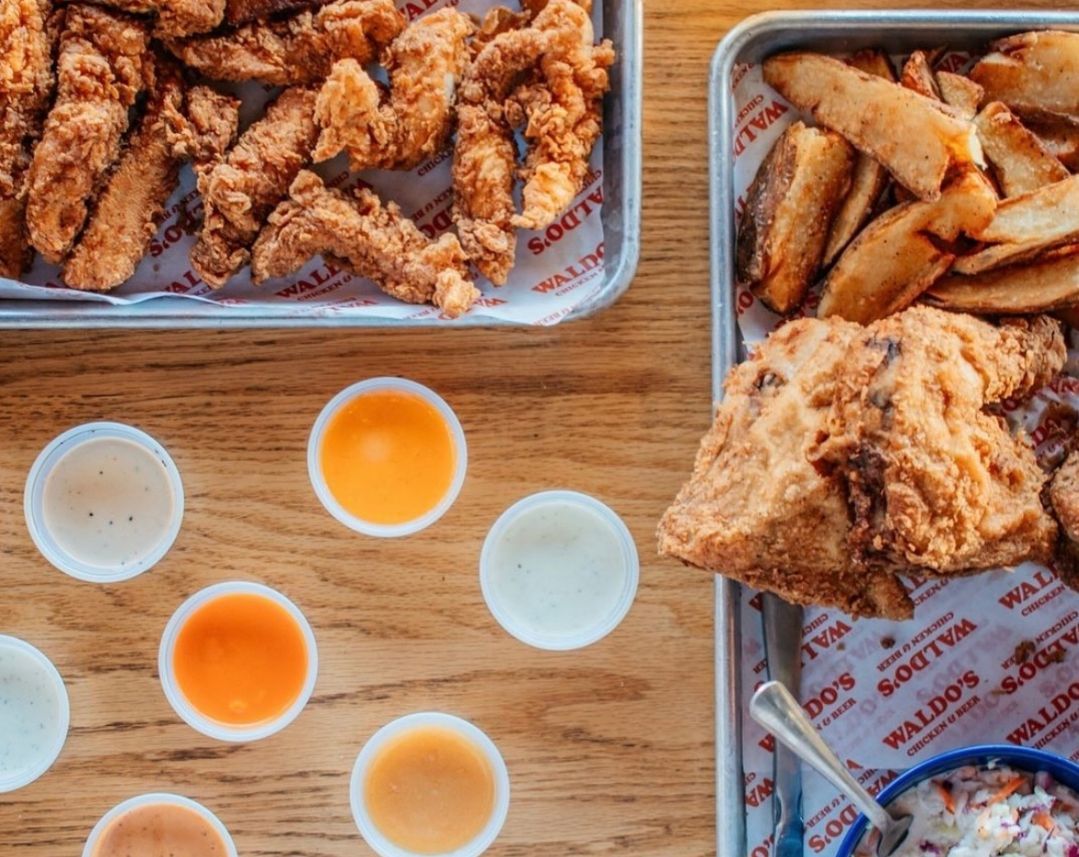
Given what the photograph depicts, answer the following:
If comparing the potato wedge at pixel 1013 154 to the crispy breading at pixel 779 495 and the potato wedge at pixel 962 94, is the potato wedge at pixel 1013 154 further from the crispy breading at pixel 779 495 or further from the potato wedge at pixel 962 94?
the crispy breading at pixel 779 495

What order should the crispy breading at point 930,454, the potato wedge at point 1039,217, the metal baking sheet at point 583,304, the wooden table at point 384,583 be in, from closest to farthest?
the crispy breading at point 930,454, the potato wedge at point 1039,217, the metal baking sheet at point 583,304, the wooden table at point 384,583

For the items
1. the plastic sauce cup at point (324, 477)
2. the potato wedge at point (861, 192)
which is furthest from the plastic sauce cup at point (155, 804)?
the potato wedge at point (861, 192)

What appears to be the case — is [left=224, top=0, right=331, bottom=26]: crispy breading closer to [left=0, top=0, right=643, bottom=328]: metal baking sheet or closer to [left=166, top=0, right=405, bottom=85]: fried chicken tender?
[left=166, top=0, right=405, bottom=85]: fried chicken tender

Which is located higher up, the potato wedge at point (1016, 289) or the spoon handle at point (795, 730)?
the potato wedge at point (1016, 289)

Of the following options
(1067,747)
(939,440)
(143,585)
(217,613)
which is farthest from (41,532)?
(1067,747)

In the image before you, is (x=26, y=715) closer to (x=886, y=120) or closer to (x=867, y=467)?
(x=867, y=467)

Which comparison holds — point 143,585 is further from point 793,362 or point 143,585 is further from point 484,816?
point 793,362
